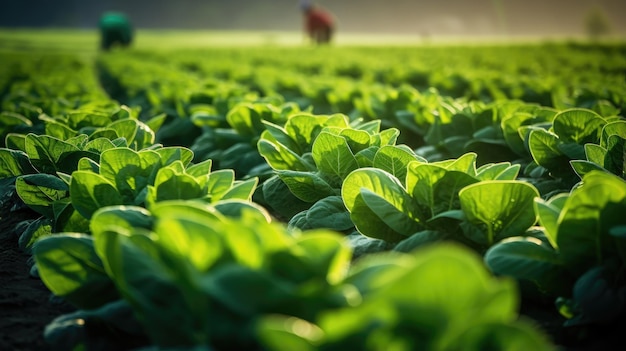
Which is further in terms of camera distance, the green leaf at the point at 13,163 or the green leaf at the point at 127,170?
the green leaf at the point at 13,163

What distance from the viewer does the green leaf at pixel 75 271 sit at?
62.7 inches

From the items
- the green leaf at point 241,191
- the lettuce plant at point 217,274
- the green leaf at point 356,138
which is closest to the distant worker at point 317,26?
the green leaf at point 356,138

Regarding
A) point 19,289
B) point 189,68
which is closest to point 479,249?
point 19,289

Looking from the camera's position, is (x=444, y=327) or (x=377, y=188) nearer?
(x=444, y=327)

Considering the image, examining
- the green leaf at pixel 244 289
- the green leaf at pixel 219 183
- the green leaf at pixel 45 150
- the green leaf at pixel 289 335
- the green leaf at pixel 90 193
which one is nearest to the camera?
the green leaf at pixel 289 335

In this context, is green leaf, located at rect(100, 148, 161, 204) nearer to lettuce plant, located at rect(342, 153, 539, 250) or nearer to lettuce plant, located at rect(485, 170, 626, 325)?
lettuce plant, located at rect(342, 153, 539, 250)

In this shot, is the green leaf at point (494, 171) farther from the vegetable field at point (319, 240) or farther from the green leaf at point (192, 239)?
the green leaf at point (192, 239)

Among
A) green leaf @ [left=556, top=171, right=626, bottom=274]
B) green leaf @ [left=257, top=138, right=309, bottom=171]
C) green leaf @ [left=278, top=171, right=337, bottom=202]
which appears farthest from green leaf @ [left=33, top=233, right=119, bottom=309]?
green leaf @ [left=556, top=171, right=626, bottom=274]

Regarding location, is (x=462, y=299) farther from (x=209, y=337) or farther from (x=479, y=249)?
(x=479, y=249)

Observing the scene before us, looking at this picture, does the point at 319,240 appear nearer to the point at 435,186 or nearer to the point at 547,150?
the point at 435,186

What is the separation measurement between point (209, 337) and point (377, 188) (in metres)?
0.89

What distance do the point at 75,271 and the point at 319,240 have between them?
0.79m

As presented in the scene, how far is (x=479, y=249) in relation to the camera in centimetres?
209

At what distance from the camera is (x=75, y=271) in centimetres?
163
